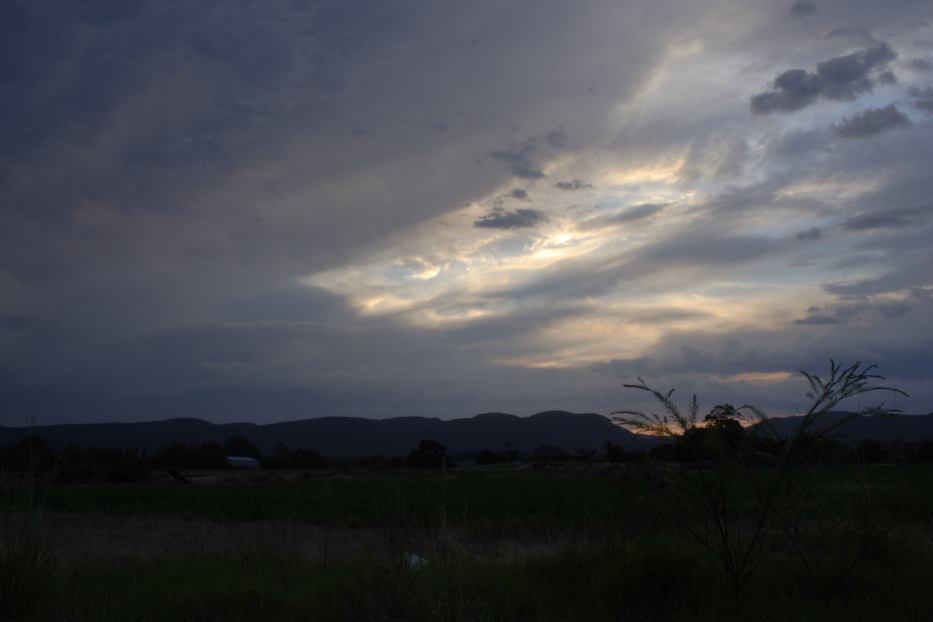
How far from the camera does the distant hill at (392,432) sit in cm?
12769

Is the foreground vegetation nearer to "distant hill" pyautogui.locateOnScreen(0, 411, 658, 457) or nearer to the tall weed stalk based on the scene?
the tall weed stalk

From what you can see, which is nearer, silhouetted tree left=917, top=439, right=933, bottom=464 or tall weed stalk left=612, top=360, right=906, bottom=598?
tall weed stalk left=612, top=360, right=906, bottom=598

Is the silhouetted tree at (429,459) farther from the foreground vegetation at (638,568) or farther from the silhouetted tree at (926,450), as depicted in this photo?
Result: the silhouetted tree at (926,450)

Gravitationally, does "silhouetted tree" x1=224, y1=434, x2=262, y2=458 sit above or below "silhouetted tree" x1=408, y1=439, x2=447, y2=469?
below

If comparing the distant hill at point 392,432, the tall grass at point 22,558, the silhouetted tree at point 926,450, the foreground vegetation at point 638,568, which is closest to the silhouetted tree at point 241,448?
the distant hill at point 392,432

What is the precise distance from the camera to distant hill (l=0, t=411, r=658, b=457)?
419 ft

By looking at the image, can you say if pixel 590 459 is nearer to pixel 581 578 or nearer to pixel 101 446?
pixel 581 578

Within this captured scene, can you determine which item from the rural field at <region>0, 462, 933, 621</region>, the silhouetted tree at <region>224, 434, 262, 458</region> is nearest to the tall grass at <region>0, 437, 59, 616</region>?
the rural field at <region>0, 462, 933, 621</region>

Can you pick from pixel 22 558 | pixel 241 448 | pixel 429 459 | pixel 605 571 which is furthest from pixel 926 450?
pixel 241 448

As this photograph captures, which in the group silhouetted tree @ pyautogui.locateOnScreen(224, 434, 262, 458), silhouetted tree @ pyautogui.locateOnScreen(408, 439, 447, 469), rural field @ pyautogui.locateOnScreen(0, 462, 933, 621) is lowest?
silhouetted tree @ pyautogui.locateOnScreen(224, 434, 262, 458)

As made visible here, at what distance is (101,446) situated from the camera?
10.4 meters

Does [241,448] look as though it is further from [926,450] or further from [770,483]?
[770,483]

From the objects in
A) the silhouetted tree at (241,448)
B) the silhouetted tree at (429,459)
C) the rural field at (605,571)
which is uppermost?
the silhouetted tree at (429,459)

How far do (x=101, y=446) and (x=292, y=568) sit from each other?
3.36m
